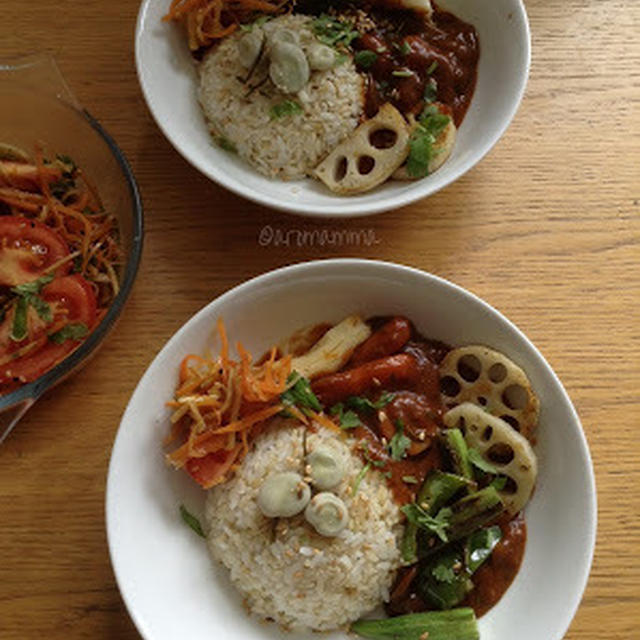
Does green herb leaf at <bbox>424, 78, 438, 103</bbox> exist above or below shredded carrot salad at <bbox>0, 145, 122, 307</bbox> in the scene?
above

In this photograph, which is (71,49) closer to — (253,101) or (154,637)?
(253,101)

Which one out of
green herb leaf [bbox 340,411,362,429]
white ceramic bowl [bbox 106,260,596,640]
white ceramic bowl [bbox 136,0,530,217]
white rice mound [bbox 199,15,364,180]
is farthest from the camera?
white rice mound [bbox 199,15,364,180]

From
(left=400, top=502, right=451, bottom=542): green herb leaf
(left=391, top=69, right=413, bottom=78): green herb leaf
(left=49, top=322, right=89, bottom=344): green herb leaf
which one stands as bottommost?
(left=400, top=502, right=451, bottom=542): green herb leaf

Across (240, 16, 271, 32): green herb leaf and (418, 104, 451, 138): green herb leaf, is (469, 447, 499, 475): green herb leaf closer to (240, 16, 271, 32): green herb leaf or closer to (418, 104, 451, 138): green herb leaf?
(418, 104, 451, 138): green herb leaf

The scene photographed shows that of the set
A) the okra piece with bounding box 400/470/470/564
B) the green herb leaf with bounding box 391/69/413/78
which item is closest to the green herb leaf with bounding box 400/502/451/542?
the okra piece with bounding box 400/470/470/564

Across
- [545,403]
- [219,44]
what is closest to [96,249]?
[219,44]

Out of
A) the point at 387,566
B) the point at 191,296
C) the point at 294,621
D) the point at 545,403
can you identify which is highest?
the point at 545,403

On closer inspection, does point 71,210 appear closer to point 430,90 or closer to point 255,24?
point 255,24

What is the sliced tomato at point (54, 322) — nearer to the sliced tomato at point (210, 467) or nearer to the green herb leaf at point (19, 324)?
the green herb leaf at point (19, 324)
